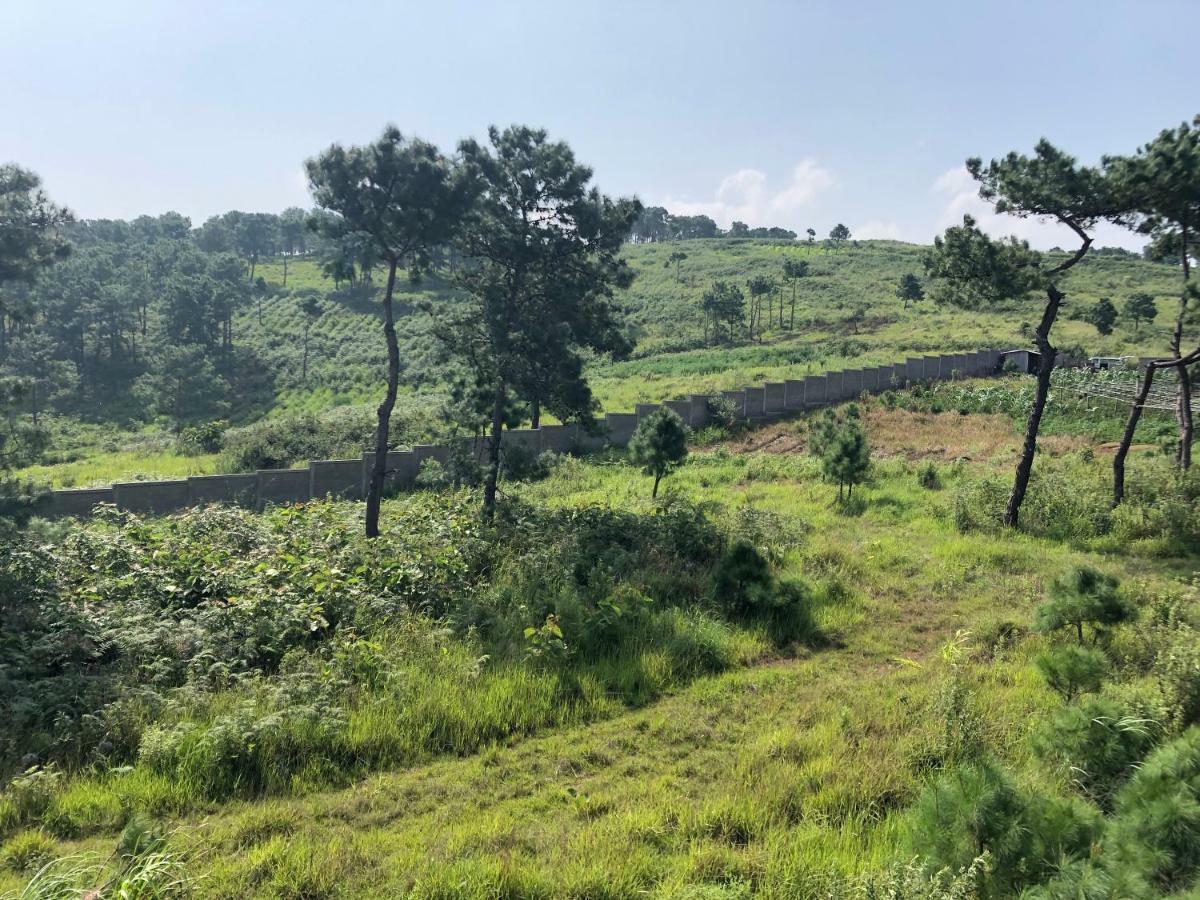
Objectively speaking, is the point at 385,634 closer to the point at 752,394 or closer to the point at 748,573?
the point at 748,573

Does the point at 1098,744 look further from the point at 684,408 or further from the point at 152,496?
the point at 684,408

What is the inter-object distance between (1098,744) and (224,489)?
21.2m

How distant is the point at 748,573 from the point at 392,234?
33.9ft

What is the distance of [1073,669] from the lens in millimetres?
6762

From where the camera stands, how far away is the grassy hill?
37469mm

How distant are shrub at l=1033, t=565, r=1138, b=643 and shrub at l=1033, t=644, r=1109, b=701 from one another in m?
0.92

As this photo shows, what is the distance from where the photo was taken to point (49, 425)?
148ft

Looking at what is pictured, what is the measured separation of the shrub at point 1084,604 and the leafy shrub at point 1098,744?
2829 mm

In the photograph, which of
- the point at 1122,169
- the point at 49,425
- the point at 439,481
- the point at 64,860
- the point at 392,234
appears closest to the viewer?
the point at 64,860

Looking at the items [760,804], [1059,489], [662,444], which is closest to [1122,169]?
[1059,489]

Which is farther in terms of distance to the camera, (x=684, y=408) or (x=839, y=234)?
(x=839, y=234)

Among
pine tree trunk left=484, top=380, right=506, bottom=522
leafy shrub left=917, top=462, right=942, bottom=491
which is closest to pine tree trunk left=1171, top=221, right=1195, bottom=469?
leafy shrub left=917, top=462, right=942, bottom=491

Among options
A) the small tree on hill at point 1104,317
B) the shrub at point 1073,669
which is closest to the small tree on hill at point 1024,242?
the shrub at point 1073,669

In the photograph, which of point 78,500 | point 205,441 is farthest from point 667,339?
point 78,500
